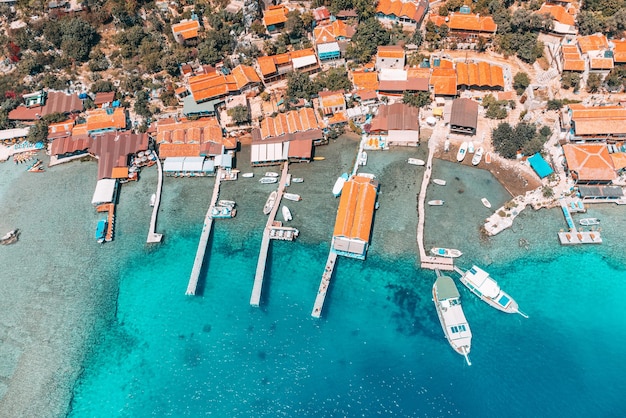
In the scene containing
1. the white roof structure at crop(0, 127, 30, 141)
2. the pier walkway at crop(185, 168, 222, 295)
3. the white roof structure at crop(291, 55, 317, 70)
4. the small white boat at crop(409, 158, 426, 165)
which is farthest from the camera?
the white roof structure at crop(291, 55, 317, 70)

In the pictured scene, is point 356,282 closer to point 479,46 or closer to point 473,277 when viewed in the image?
point 473,277

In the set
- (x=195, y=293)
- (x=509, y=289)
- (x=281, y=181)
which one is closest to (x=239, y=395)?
A: (x=195, y=293)

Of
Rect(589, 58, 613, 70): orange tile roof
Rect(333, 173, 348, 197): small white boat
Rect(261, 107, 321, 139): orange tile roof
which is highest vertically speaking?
Rect(589, 58, 613, 70): orange tile roof

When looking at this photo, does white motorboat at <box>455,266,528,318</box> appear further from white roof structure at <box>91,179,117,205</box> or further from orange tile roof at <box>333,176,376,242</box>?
white roof structure at <box>91,179,117,205</box>

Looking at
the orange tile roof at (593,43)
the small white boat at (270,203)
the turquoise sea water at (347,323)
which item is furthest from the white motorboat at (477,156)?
the small white boat at (270,203)

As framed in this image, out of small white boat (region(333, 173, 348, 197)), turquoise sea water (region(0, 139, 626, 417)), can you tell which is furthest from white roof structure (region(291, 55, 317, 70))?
turquoise sea water (region(0, 139, 626, 417))

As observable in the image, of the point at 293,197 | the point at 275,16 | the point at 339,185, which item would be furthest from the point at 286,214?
the point at 275,16
